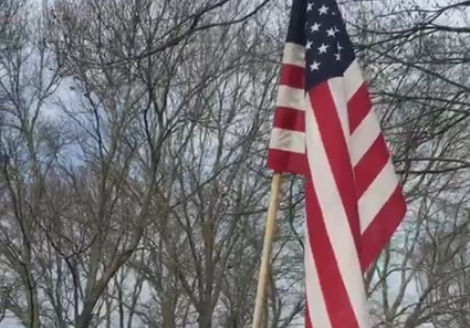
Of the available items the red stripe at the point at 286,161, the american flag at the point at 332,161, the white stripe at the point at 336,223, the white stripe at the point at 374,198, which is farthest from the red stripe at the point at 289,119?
the white stripe at the point at 374,198

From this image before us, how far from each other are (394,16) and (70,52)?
6.24 meters

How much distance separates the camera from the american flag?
12.4ft

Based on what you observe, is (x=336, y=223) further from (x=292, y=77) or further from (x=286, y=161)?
(x=292, y=77)

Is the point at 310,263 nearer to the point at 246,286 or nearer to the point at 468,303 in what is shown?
the point at 468,303

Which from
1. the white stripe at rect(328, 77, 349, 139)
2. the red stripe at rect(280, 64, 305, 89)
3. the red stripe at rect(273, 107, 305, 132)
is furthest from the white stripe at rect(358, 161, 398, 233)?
the red stripe at rect(280, 64, 305, 89)

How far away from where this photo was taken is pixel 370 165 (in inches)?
159

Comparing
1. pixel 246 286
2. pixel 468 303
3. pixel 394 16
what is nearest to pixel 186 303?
pixel 246 286

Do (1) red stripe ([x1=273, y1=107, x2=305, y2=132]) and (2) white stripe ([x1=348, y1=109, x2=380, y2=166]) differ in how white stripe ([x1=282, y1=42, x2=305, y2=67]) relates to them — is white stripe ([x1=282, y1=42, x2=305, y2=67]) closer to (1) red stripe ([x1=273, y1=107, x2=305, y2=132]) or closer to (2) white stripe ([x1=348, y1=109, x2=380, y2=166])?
(1) red stripe ([x1=273, y1=107, x2=305, y2=132])

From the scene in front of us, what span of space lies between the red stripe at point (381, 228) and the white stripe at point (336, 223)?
13 cm

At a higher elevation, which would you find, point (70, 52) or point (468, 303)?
point (70, 52)

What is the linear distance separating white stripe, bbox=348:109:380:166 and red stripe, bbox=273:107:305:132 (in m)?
0.33

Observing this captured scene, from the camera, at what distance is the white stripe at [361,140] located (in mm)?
4043

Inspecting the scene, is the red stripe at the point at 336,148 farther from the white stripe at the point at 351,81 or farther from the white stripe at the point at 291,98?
the white stripe at the point at 291,98

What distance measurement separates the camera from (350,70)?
13.6 feet
